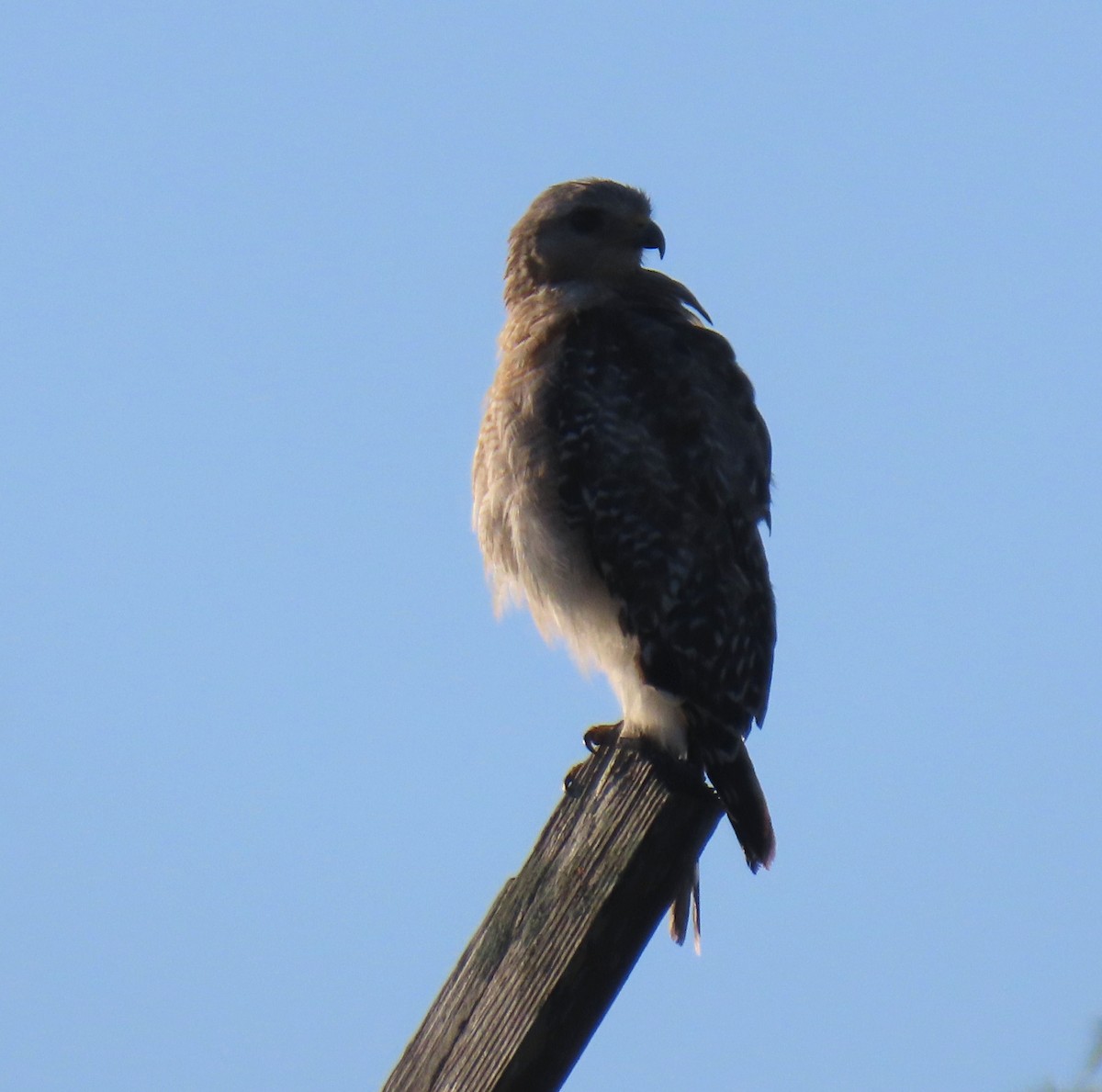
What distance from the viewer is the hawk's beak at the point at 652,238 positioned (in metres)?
6.78

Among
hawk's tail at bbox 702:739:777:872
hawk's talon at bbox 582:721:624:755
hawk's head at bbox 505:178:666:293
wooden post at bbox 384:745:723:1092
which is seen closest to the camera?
wooden post at bbox 384:745:723:1092

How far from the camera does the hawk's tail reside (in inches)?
146

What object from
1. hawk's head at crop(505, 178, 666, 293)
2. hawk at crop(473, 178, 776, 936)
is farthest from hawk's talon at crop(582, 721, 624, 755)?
hawk's head at crop(505, 178, 666, 293)

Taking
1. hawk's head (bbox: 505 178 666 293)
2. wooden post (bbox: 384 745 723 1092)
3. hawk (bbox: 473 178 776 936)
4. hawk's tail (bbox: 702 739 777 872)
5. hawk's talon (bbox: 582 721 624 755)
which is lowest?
wooden post (bbox: 384 745 723 1092)

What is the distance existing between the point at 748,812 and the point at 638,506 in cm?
163

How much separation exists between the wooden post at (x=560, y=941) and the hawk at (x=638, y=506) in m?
1.97

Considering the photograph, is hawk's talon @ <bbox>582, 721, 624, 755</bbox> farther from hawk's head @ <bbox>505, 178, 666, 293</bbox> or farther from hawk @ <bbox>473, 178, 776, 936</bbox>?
hawk's head @ <bbox>505, 178, 666, 293</bbox>

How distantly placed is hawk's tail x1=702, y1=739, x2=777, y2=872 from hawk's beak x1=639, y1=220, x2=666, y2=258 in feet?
10.9

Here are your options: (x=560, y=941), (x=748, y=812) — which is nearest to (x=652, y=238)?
(x=748, y=812)

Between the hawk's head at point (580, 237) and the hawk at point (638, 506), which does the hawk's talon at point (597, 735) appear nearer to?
the hawk at point (638, 506)

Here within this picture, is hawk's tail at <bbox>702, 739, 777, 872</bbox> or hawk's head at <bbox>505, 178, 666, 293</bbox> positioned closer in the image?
hawk's tail at <bbox>702, 739, 777, 872</bbox>

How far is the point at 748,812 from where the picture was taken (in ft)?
12.3

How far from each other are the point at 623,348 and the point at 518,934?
12.2 feet

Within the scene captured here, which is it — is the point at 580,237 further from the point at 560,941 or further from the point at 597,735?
the point at 560,941
